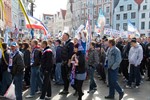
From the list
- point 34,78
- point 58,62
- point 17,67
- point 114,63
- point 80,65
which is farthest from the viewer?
point 58,62

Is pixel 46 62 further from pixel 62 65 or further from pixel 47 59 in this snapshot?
pixel 62 65

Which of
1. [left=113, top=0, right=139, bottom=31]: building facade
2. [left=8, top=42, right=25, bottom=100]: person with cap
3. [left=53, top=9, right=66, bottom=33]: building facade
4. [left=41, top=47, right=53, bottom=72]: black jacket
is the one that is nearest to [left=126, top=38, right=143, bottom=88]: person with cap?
[left=41, top=47, right=53, bottom=72]: black jacket

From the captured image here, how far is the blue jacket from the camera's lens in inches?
309

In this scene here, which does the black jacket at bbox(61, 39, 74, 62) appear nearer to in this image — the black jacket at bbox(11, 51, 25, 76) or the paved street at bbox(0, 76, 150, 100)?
the paved street at bbox(0, 76, 150, 100)

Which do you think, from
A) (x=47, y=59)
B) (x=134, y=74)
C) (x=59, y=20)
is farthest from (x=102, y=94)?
(x=59, y=20)

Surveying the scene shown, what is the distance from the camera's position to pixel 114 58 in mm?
7934

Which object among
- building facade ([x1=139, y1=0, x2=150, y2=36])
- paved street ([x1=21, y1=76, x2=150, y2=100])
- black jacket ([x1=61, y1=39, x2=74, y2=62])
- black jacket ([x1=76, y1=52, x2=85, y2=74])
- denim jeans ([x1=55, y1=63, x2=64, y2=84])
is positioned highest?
building facade ([x1=139, y1=0, x2=150, y2=36])

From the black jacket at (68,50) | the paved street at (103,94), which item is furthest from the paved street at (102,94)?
the black jacket at (68,50)

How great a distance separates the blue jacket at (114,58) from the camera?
7.86m

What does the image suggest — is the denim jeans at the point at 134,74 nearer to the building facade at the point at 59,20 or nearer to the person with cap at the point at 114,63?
the person with cap at the point at 114,63

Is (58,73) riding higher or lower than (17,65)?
lower

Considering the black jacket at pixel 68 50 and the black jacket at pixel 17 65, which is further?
the black jacket at pixel 68 50

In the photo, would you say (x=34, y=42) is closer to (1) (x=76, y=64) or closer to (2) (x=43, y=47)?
(2) (x=43, y=47)

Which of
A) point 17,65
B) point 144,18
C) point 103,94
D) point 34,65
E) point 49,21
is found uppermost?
point 49,21
